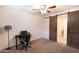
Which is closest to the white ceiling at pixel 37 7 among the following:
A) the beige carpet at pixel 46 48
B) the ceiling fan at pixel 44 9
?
the ceiling fan at pixel 44 9

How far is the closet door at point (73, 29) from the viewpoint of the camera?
1692 mm

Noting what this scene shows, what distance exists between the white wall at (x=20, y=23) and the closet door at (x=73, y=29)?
40 centimetres

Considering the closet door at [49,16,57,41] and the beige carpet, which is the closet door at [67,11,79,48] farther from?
the closet door at [49,16,57,41]

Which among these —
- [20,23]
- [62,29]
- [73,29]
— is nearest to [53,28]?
[62,29]

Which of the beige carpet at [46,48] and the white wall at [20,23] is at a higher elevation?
the white wall at [20,23]

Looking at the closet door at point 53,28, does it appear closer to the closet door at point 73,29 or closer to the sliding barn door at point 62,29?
the sliding barn door at point 62,29

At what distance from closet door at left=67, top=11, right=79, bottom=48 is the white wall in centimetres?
40

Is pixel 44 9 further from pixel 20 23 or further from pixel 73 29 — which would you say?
pixel 73 29

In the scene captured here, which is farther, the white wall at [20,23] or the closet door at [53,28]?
the closet door at [53,28]

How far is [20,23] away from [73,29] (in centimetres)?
94

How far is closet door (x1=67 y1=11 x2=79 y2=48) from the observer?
169cm

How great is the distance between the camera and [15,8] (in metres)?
1.74
